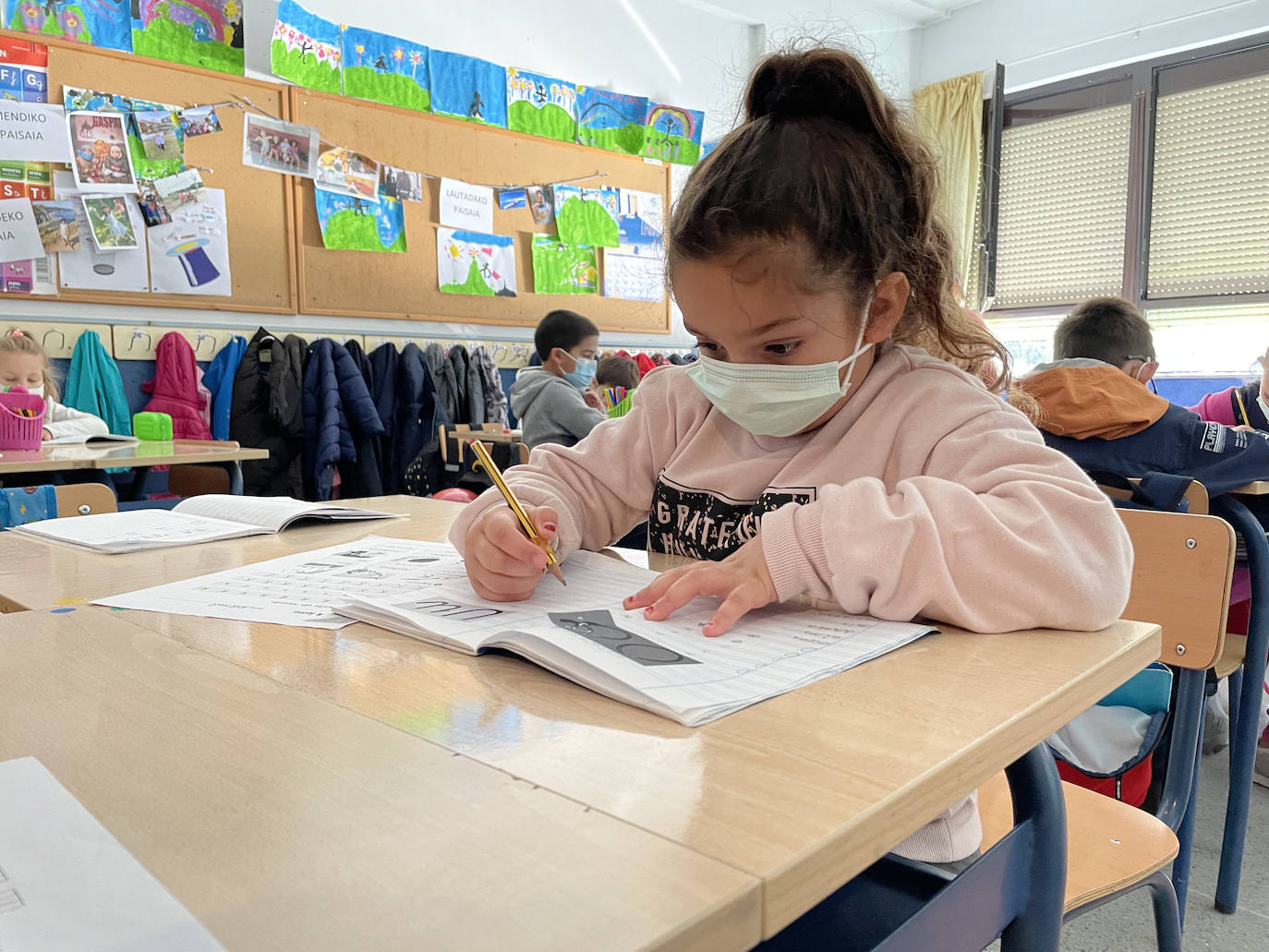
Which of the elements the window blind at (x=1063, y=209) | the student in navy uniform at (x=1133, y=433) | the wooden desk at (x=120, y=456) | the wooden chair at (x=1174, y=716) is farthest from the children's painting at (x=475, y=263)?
the wooden chair at (x=1174, y=716)

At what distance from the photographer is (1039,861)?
58cm

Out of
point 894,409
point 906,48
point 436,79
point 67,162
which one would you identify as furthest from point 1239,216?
point 67,162

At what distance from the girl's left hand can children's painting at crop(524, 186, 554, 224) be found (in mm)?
4258

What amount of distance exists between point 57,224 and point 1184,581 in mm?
3746

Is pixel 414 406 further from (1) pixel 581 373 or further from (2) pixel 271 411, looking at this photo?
(1) pixel 581 373

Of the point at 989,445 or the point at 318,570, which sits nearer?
the point at 989,445

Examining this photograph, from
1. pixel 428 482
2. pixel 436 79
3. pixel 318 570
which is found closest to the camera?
pixel 318 570

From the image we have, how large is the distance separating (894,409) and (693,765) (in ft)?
1.82

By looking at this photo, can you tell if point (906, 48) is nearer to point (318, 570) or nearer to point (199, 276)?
point (199, 276)

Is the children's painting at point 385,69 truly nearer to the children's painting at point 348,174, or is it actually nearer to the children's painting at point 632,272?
the children's painting at point 348,174

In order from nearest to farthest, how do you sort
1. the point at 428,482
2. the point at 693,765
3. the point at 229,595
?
1. the point at 693,765
2. the point at 229,595
3. the point at 428,482

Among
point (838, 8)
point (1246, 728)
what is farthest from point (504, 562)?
point (838, 8)

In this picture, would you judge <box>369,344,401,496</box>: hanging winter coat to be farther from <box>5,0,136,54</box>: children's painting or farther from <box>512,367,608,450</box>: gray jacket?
<box>5,0,136,54</box>: children's painting

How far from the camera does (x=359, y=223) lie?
4059 millimetres
